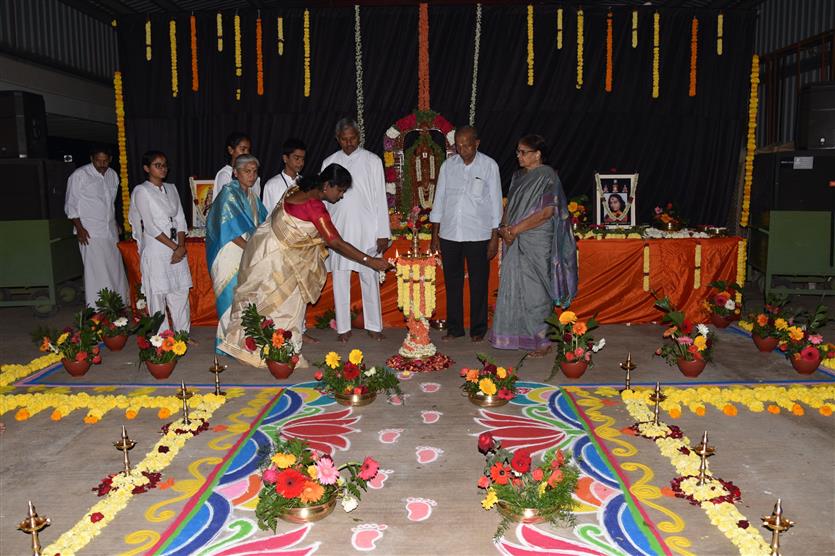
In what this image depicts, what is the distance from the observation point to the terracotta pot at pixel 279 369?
4.64 meters

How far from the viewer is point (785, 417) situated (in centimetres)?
388

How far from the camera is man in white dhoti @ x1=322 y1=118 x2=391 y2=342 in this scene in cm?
561

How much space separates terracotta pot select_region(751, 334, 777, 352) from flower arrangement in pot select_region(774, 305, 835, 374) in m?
0.17

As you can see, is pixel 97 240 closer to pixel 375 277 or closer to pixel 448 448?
pixel 375 277

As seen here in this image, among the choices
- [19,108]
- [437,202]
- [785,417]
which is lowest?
[785,417]

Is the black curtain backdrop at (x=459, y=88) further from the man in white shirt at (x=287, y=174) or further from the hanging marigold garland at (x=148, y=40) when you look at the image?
the man in white shirt at (x=287, y=174)

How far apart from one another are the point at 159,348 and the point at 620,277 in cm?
405

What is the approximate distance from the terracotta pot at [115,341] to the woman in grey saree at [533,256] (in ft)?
9.88

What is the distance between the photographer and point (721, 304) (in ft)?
19.2

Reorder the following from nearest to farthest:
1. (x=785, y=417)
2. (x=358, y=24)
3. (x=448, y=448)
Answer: (x=448, y=448), (x=785, y=417), (x=358, y=24)

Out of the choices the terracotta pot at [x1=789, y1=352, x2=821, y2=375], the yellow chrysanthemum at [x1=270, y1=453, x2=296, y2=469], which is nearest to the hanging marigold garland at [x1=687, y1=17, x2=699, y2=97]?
the terracotta pot at [x1=789, y1=352, x2=821, y2=375]

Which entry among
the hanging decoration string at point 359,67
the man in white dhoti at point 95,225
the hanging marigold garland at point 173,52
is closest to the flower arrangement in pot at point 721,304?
the hanging decoration string at point 359,67

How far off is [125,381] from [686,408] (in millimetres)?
3703

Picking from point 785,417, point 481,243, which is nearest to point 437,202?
point 481,243
